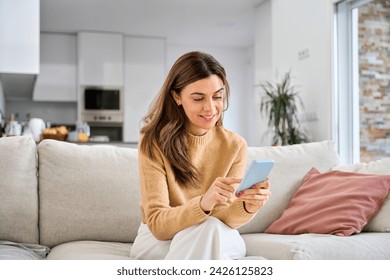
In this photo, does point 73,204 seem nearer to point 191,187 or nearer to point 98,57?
point 191,187

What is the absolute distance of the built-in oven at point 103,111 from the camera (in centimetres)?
718

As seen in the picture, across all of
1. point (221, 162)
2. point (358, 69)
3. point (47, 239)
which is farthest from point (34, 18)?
point (221, 162)

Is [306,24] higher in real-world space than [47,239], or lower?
higher

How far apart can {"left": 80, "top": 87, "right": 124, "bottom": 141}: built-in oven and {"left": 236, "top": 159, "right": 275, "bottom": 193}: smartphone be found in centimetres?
595

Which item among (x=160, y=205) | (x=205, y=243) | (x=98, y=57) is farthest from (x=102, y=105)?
(x=205, y=243)

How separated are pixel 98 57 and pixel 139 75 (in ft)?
2.09

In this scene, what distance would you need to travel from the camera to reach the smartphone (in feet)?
3.78

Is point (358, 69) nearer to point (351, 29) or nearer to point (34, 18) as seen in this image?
point (351, 29)

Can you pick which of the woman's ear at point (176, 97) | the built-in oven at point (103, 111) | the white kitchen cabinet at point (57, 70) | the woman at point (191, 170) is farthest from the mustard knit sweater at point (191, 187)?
the white kitchen cabinet at point (57, 70)

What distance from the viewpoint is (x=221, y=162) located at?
1568 mm

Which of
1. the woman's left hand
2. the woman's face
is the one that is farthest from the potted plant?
the woman's left hand

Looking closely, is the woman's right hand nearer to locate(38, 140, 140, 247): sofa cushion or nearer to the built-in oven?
locate(38, 140, 140, 247): sofa cushion

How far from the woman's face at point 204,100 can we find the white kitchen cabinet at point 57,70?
6080 millimetres
